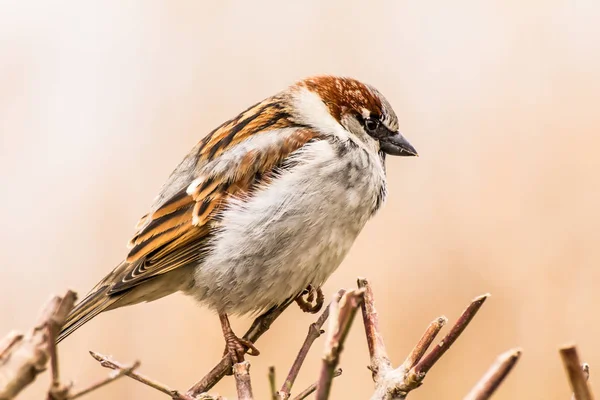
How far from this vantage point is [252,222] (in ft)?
7.23

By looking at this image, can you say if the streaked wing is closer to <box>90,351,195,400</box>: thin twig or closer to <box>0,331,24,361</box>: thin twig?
<box>90,351,195,400</box>: thin twig

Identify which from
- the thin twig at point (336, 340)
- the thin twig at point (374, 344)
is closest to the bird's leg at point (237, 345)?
the thin twig at point (374, 344)

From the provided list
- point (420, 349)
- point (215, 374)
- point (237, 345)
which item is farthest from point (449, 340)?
point (237, 345)

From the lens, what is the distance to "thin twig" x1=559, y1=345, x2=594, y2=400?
653mm

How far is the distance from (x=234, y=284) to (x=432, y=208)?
0.91 metres

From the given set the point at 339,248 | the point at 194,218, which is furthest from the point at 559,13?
the point at 194,218

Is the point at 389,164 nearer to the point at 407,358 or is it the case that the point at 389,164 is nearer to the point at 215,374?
the point at 215,374

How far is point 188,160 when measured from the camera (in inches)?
96.4

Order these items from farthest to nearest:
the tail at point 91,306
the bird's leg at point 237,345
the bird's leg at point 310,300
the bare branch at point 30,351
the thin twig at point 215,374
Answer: the bird's leg at point 310,300
the tail at point 91,306
the bird's leg at point 237,345
the thin twig at point 215,374
the bare branch at point 30,351

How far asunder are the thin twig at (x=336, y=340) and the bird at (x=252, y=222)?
4.65 ft

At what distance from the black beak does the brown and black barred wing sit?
0.26 m

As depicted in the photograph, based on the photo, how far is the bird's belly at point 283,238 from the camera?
2172mm

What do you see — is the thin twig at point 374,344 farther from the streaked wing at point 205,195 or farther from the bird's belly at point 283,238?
the streaked wing at point 205,195

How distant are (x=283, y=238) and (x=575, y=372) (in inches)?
61.0
